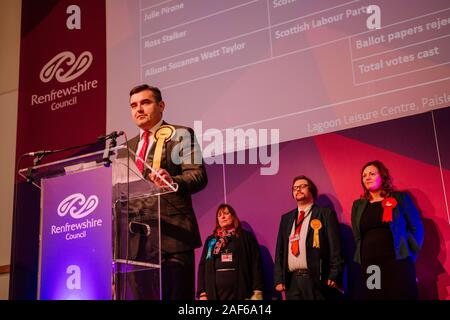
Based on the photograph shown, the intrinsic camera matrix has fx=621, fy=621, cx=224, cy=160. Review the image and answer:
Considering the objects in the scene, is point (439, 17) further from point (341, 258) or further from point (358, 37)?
point (341, 258)

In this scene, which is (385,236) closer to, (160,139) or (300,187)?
(300,187)

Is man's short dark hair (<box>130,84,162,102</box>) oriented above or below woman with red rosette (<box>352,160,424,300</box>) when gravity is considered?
above

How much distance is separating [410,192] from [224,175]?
122cm

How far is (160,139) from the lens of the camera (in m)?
3.91

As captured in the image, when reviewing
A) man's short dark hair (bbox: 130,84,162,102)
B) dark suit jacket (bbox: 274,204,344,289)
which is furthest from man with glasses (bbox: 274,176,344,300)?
man's short dark hair (bbox: 130,84,162,102)

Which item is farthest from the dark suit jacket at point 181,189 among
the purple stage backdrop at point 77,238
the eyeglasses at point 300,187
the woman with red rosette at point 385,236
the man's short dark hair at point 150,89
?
the woman with red rosette at point 385,236

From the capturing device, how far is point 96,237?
2.43m

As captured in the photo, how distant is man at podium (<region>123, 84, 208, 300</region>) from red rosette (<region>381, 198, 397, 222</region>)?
111 cm

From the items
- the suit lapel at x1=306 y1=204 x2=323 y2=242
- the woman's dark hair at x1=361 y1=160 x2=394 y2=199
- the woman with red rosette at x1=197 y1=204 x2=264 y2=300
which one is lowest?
the woman with red rosette at x1=197 y1=204 x2=264 y2=300

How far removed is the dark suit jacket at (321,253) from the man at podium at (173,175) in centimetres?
53

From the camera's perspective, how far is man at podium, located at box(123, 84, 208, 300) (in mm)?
3346

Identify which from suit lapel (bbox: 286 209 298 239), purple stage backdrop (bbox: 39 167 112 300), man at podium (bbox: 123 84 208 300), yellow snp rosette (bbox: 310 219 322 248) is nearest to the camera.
A: purple stage backdrop (bbox: 39 167 112 300)

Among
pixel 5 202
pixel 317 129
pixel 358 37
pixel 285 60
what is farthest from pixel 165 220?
pixel 5 202

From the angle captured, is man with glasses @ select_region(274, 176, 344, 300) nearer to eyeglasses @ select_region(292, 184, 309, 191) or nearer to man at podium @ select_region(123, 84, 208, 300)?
Result: eyeglasses @ select_region(292, 184, 309, 191)
